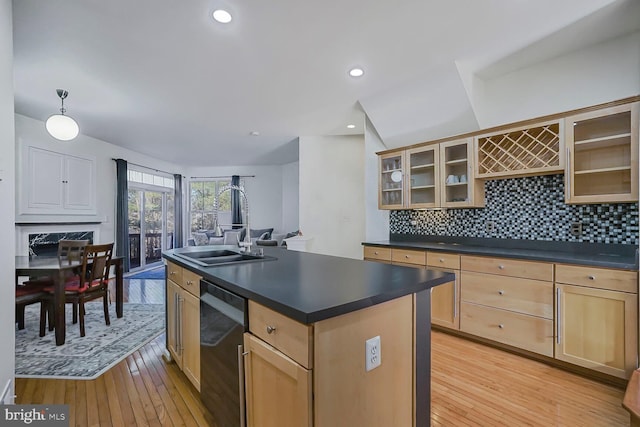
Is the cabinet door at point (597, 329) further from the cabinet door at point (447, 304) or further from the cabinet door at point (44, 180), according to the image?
the cabinet door at point (44, 180)

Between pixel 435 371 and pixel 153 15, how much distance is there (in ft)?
10.8

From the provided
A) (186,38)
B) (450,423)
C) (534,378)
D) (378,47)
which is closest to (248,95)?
(186,38)

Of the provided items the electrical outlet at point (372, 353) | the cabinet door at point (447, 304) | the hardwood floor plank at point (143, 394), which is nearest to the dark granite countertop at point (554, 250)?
the cabinet door at point (447, 304)

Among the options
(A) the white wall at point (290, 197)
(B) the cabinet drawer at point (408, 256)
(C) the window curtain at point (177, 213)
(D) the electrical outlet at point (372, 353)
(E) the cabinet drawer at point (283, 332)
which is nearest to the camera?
(E) the cabinet drawer at point (283, 332)

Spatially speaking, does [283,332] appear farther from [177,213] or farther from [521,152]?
[177,213]

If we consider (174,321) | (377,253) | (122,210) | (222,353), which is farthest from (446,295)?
(122,210)

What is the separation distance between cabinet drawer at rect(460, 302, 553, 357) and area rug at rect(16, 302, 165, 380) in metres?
3.08

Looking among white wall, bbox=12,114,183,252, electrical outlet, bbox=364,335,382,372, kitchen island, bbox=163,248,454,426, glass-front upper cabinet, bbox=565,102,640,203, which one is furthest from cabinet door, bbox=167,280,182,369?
white wall, bbox=12,114,183,252

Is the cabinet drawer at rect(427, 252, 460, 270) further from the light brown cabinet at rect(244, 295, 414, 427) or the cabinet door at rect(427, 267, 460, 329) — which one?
the light brown cabinet at rect(244, 295, 414, 427)

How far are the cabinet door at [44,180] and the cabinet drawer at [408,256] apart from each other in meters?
5.29

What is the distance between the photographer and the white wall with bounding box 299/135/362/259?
15.8ft

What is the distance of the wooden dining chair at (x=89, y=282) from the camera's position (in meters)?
2.88

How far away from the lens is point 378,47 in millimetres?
2453

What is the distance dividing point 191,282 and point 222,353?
1.88ft
